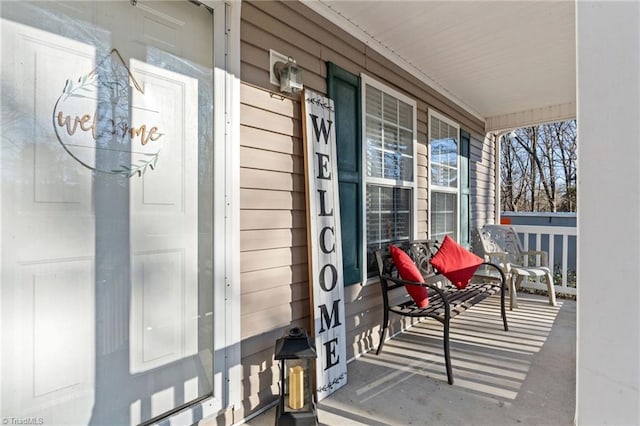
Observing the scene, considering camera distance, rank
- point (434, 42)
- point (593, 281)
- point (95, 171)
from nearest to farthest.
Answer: point (593, 281)
point (95, 171)
point (434, 42)

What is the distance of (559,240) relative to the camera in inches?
294

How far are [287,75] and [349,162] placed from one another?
2.84 ft

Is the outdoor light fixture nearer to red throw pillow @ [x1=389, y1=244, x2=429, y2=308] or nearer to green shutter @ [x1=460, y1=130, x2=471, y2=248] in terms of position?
red throw pillow @ [x1=389, y1=244, x2=429, y2=308]

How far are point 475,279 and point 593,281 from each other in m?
4.02

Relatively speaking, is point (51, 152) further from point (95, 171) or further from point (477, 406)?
point (477, 406)

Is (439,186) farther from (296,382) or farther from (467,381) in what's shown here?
(296,382)

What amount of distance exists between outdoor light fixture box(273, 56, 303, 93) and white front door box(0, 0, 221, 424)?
0.46 meters

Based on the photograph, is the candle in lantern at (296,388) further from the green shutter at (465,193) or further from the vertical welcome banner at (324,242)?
the green shutter at (465,193)

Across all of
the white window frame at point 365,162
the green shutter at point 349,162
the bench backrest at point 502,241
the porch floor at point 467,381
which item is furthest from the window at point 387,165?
the bench backrest at point 502,241

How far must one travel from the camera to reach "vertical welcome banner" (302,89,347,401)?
7.17ft

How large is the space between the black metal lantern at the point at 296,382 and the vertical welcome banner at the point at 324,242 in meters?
0.37

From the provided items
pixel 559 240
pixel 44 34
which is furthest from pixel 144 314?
pixel 559 240

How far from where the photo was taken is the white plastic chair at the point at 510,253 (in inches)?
164

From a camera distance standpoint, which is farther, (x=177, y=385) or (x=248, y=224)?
(x=248, y=224)
